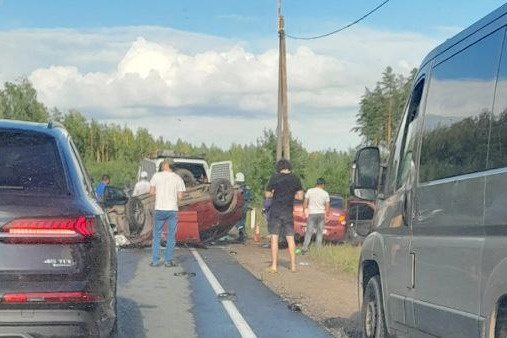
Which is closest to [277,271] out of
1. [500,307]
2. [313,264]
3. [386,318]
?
[313,264]

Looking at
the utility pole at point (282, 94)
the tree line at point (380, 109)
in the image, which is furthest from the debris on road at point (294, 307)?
the tree line at point (380, 109)

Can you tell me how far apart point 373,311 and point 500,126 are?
285cm

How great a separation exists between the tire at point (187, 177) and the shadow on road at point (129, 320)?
Result: 985cm

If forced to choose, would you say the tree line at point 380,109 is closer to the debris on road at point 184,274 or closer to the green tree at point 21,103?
the debris on road at point 184,274

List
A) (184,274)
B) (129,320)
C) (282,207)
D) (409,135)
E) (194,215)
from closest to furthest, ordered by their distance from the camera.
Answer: (409,135)
(129,320)
(184,274)
(282,207)
(194,215)

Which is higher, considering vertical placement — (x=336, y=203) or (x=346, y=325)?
(x=336, y=203)

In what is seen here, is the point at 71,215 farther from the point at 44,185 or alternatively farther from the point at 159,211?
the point at 159,211

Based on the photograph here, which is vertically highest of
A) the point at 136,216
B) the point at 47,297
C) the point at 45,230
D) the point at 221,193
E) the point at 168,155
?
the point at 168,155

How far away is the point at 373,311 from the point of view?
646 cm

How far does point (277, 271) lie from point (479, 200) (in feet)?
31.2

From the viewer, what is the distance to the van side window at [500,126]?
3893mm

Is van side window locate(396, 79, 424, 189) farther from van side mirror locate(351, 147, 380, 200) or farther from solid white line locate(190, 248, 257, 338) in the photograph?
solid white line locate(190, 248, 257, 338)

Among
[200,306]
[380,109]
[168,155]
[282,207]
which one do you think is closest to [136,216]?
[168,155]

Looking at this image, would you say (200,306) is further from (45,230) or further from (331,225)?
(331,225)
